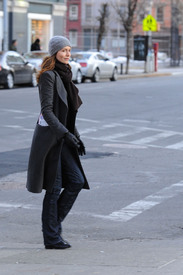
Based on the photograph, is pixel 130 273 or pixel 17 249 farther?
pixel 17 249

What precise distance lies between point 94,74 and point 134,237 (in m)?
30.8

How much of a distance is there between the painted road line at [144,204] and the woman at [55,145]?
5.91 ft

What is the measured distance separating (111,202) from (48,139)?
3.05 metres

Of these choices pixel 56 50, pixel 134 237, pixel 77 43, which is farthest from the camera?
pixel 77 43

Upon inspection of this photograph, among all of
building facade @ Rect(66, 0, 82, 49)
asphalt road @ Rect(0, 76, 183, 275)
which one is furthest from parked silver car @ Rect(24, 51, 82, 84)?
building facade @ Rect(66, 0, 82, 49)

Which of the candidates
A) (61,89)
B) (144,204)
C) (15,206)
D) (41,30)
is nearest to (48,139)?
(61,89)

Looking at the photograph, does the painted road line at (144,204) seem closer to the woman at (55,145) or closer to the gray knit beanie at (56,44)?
the woman at (55,145)

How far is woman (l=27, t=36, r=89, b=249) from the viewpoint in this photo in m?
7.00

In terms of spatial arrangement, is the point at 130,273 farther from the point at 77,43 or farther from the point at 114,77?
the point at 77,43

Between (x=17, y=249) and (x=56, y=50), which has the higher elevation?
(x=56, y=50)

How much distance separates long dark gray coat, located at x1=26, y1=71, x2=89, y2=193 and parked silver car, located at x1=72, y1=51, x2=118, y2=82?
3072 centimetres

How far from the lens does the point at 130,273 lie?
19.4ft

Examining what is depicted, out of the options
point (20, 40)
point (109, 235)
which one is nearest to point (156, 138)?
point (109, 235)

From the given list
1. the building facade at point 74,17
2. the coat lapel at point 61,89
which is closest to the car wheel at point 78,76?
the coat lapel at point 61,89
